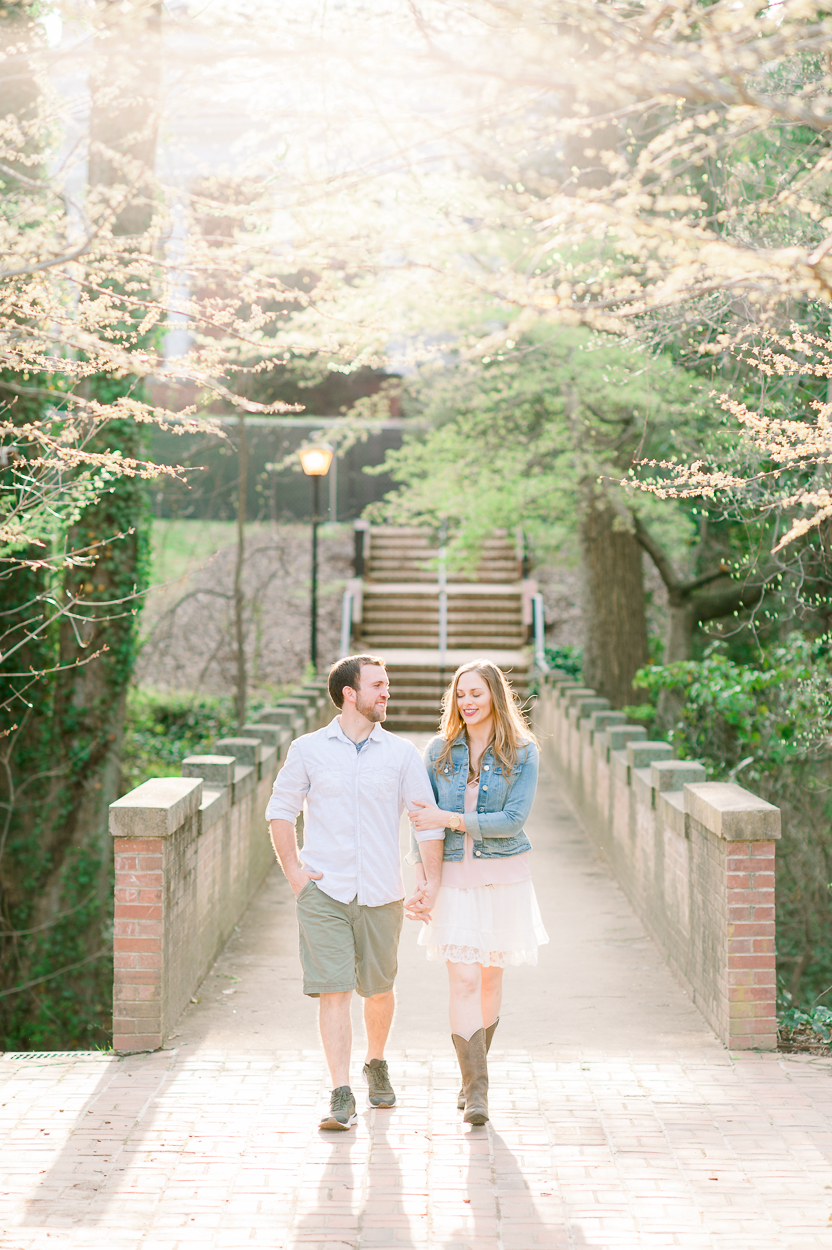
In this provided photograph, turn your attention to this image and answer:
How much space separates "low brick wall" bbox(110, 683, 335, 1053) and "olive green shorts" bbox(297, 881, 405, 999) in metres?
1.24

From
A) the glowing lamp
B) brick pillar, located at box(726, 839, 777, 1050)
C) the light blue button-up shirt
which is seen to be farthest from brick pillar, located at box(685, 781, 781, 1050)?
the glowing lamp

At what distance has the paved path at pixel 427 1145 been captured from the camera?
364 cm

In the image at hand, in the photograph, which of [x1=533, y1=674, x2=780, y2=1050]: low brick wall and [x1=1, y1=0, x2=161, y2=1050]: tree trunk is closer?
[x1=533, y1=674, x2=780, y2=1050]: low brick wall

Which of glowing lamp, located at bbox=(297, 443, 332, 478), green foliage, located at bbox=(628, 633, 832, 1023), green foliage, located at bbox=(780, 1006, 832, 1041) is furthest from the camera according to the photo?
glowing lamp, located at bbox=(297, 443, 332, 478)

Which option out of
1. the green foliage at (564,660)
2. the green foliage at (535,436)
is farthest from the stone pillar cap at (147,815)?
the green foliage at (564,660)

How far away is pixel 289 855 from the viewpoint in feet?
14.4

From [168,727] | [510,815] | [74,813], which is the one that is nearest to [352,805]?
[510,815]

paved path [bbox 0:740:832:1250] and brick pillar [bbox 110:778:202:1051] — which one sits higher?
brick pillar [bbox 110:778:202:1051]

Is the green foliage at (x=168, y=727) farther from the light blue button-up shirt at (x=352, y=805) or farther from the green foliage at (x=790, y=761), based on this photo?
the light blue button-up shirt at (x=352, y=805)

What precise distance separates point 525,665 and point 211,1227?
15356 mm

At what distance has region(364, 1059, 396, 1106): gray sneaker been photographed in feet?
15.3

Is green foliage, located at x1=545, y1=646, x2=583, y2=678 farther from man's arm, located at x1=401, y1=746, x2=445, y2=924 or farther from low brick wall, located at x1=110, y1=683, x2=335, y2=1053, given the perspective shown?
man's arm, located at x1=401, y1=746, x2=445, y2=924

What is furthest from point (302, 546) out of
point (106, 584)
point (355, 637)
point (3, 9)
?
point (3, 9)

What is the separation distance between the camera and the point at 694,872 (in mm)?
6324
